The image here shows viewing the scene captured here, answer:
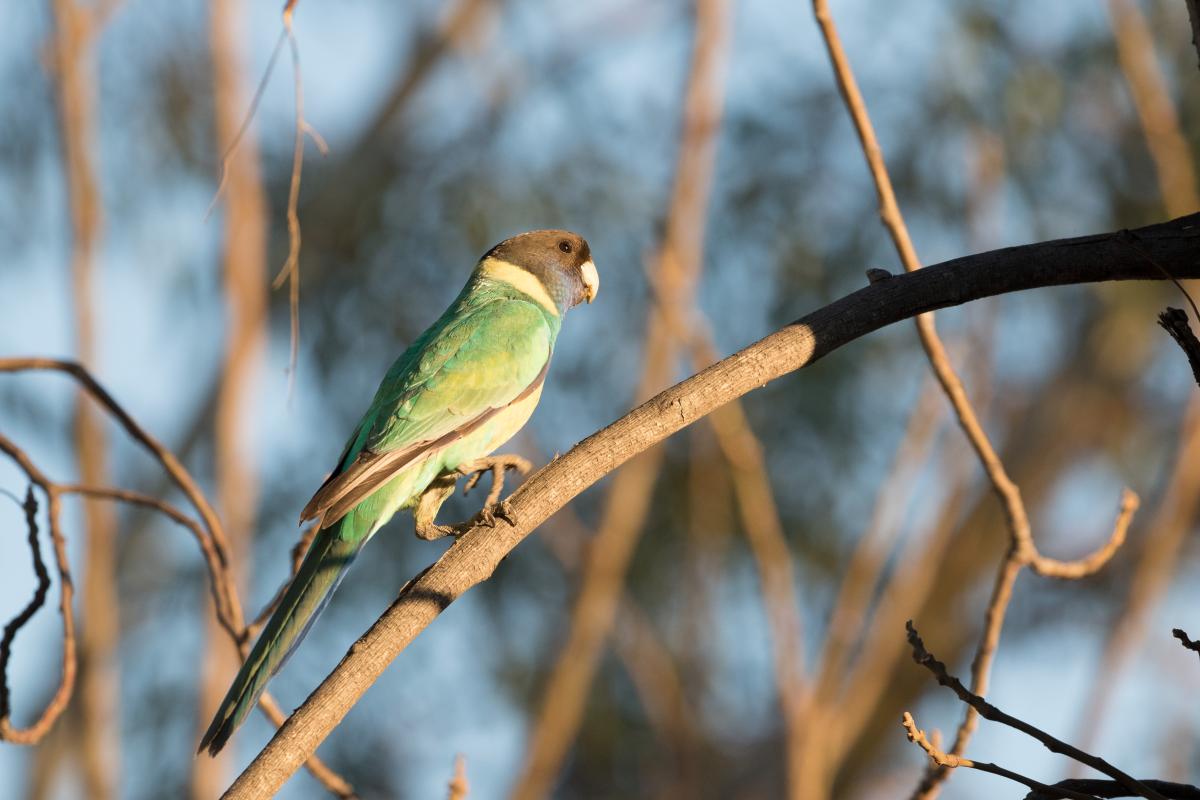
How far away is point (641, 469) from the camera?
4.90 meters

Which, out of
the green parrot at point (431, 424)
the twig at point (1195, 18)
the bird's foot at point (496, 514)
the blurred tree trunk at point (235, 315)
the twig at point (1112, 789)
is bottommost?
the twig at point (1112, 789)

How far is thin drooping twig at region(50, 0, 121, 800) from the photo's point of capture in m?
5.52

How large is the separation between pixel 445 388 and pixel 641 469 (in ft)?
6.07

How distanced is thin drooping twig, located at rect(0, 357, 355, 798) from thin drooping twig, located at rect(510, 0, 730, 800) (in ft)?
8.04

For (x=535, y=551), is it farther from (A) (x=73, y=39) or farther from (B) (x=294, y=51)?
(B) (x=294, y=51)

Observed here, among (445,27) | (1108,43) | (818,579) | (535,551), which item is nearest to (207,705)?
(535,551)

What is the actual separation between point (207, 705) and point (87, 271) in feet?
6.28

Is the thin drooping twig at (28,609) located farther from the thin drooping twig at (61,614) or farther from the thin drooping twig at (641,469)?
the thin drooping twig at (641,469)

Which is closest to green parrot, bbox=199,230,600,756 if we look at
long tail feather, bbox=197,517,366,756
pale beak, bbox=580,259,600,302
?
long tail feather, bbox=197,517,366,756

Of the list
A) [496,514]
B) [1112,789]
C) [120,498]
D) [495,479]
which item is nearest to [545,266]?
[495,479]

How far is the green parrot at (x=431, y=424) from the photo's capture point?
105 inches

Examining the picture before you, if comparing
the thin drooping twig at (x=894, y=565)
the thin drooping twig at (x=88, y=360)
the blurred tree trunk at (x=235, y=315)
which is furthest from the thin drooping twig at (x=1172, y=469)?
the thin drooping twig at (x=88, y=360)

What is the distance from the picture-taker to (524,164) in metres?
7.22

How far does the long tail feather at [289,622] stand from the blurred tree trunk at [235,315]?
114 inches
